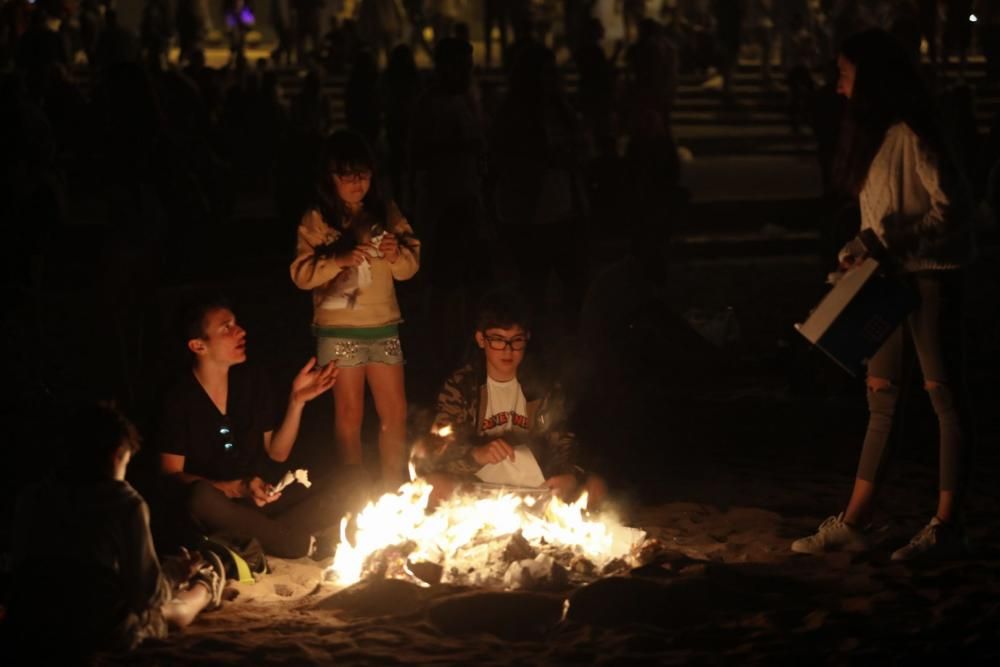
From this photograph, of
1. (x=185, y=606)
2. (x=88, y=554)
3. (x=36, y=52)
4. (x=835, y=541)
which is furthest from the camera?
(x=36, y=52)

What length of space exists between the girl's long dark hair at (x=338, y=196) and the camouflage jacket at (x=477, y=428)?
0.88 metres

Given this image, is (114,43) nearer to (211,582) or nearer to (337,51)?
(337,51)

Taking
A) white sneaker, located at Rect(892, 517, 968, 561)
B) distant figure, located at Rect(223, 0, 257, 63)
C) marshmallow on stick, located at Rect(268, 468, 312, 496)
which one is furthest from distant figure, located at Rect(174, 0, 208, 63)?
white sneaker, located at Rect(892, 517, 968, 561)

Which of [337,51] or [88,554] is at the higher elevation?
[88,554]

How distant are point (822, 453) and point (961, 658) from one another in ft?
11.1

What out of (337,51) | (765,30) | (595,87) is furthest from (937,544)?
(765,30)

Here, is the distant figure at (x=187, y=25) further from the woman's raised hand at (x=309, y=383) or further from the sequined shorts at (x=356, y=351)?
the woman's raised hand at (x=309, y=383)

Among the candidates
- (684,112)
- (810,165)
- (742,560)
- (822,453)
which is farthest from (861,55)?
(684,112)

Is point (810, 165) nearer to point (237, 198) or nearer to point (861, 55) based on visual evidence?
point (237, 198)

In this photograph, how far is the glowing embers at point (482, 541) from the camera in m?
6.78

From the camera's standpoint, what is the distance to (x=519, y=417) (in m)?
7.78

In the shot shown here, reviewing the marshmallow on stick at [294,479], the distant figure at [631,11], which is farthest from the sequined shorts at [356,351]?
the distant figure at [631,11]

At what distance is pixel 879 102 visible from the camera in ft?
22.0

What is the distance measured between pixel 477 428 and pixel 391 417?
649 mm
